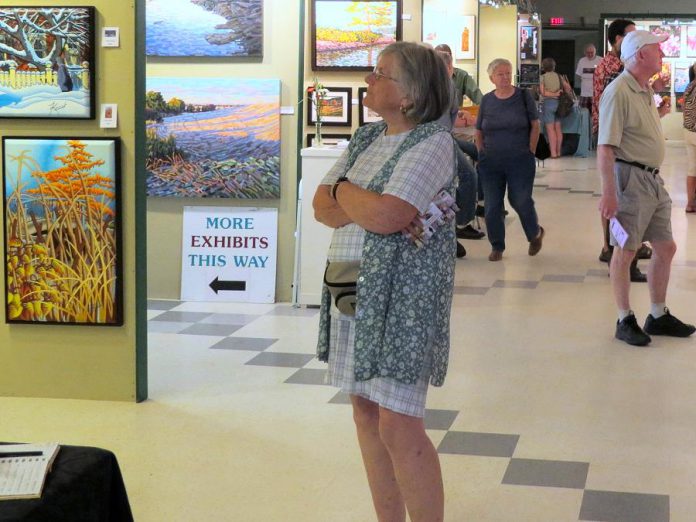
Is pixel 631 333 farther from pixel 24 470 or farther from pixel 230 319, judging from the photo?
pixel 24 470

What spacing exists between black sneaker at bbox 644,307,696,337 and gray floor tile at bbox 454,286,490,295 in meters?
1.62

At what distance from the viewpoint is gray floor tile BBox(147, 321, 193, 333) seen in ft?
21.1

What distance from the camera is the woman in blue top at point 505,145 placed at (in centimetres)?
891

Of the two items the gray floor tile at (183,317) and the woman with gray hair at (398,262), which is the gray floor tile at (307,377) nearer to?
the gray floor tile at (183,317)

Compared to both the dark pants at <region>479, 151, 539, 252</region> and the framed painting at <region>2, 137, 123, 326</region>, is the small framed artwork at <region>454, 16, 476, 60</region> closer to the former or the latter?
the dark pants at <region>479, 151, 539, 252</region>

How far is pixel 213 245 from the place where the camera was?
735 cm

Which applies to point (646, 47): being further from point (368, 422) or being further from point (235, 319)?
point (368, 422)

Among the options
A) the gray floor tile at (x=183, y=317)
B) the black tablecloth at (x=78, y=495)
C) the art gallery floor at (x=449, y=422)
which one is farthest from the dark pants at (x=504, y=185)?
the black tablecloth at (x=78, y=495)

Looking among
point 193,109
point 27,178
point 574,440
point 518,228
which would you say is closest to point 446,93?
point 574,440

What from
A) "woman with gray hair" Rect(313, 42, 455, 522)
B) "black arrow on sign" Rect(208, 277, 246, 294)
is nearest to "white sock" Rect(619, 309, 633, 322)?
"black arrow on sign" Rect(208, 277, 246, 294)

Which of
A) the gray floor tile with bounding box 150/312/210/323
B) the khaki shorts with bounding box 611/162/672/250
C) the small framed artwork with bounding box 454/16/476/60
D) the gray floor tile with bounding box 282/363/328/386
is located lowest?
the gray floor tile with bounding box 282/363/328/386

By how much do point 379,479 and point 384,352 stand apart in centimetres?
45

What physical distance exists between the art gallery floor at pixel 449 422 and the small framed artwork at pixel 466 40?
805 centimetres

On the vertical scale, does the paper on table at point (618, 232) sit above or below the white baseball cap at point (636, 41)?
below
